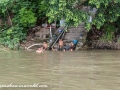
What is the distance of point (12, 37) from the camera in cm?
1794

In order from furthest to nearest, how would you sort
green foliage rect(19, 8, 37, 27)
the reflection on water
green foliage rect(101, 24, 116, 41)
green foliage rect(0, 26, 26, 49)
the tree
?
green foliage rect(19, 8, 37, 27)
green foliage rect(0, 26, 26, 49)
green foliage rect(101, 24, 116, 41)
the tree
the reflection on water

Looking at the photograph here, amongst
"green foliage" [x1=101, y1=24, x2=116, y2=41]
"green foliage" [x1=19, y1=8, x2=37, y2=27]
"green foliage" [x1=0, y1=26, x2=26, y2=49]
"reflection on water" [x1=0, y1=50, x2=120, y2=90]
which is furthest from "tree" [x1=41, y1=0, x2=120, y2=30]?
"reflection on water" [x1=0, y1=50, x2=120, y2=90]

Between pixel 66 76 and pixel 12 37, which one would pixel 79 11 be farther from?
pixel 66 76

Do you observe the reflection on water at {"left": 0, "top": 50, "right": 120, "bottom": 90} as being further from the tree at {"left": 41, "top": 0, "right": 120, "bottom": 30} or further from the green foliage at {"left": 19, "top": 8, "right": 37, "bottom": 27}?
the green foliage at {"left": 19, "top": 8, "right": 37, "bottom": 27}

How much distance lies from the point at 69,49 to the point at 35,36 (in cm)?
347

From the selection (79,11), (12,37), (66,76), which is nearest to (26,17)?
(12,37)

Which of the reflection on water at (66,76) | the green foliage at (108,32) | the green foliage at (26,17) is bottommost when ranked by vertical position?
the reflection on water at (66,76)

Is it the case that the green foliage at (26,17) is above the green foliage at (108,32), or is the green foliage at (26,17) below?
above

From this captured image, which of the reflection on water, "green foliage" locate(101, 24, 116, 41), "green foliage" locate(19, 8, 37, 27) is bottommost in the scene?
the reflection on water

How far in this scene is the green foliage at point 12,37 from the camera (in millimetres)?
16903

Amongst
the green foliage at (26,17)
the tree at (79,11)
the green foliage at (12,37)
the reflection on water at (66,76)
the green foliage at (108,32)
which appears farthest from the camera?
the green foliage at (26,17)

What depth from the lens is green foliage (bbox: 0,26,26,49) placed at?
55.5 feet

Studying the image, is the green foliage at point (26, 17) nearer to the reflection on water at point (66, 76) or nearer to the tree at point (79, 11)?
the tree at point (79, 11)

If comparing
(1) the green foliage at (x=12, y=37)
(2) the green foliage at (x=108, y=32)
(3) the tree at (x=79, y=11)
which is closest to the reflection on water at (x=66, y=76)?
(3) the tree at (x=79, y=11)
